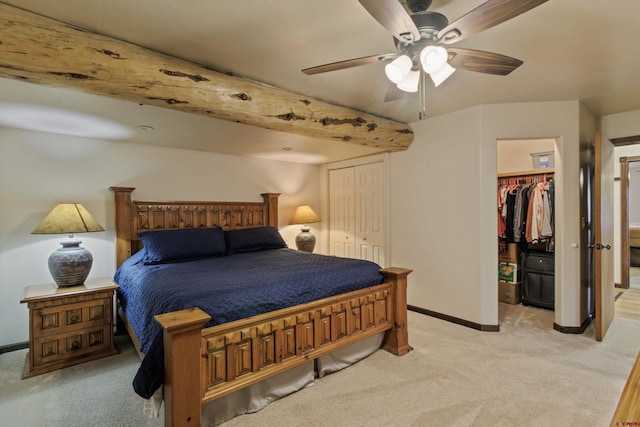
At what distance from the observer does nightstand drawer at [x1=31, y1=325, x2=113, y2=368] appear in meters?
2.44

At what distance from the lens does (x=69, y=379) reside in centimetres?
233

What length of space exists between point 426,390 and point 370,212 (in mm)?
2591

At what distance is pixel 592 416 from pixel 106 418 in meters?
2.90

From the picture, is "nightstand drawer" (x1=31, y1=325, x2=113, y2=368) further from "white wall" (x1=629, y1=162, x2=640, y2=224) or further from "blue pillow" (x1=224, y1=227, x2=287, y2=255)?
"white wall" (x1=629, y1=162, x2=640, y2=224)

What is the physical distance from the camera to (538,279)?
390 cm

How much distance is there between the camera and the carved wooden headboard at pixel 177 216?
11.1 feet

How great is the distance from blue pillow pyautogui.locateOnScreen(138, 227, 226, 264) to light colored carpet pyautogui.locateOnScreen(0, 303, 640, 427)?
896 millimetres

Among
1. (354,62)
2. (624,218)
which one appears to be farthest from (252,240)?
(624,218)

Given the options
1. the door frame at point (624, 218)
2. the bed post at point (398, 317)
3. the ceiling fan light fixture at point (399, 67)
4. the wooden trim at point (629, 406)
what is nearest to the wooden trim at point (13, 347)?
the bed post at point (398, 317)

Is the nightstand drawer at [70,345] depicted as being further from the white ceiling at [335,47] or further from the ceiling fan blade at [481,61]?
the ceiling fan blade at [481,61]

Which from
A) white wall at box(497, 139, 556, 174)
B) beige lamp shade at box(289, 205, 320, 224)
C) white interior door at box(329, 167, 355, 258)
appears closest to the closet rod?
white wall at box(497, 139, 556, 174)

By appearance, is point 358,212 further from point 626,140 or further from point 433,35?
point 433,35

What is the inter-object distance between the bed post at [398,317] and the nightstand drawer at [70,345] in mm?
2469

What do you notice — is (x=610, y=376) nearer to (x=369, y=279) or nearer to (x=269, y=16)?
(x=369, y=279)
